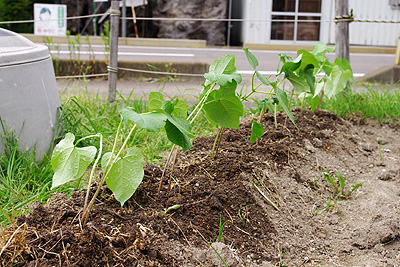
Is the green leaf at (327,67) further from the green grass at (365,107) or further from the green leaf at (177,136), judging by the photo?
the green leaf at (177,136)

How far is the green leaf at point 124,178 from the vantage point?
1470mm

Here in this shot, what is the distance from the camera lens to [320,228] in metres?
2.01

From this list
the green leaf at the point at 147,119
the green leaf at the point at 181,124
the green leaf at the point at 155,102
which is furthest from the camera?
the green leaf at the point at 155,102

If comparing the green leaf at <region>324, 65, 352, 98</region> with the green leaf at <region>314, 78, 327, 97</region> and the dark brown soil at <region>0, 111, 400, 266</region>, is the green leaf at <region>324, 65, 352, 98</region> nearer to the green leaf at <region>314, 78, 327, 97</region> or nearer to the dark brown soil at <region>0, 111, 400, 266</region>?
the green leaf at <region>314, 78, 327, 97</region>

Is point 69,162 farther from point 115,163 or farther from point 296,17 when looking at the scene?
point 296,17

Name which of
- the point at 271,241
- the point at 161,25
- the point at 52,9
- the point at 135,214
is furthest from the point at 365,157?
the point at 161,25

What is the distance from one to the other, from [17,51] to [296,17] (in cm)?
1051

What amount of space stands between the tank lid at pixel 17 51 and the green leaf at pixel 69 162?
1.03 meters

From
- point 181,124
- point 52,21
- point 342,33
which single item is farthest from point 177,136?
point 52,21

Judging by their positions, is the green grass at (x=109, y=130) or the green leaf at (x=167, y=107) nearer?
the green leaf at (x=167, y=107)

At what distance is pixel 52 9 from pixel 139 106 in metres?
8.06

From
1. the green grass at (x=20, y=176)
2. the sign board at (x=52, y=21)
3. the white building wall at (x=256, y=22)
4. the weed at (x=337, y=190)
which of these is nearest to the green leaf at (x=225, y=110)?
the weed at (x=337, y=190)

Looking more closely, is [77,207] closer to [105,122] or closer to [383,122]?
[105,122]

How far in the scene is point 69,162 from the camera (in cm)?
145
